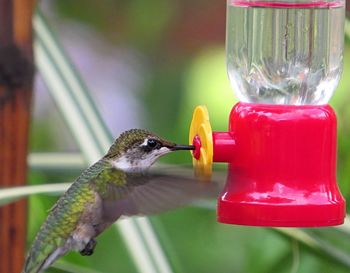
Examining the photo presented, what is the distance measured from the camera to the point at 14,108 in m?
2.88

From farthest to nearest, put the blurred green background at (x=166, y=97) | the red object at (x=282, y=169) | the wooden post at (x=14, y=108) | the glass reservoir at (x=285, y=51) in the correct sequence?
the blurred green background at (x=166, y=97), the wooden post at (x=14, y=108), the glass reservoir at (x=285, y=51), the red object at (x=282, y=169)

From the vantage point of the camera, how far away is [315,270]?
10.7 ft

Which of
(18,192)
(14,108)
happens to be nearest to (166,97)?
(14,108)

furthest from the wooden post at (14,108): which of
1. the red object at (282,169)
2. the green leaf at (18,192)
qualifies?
the red object at (282,169)

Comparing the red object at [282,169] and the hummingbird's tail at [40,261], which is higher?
the red object at [282,169]

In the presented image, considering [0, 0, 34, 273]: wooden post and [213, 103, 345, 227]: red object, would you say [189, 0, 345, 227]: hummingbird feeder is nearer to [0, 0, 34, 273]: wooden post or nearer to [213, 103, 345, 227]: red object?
[213, 103, 345, 227]: red object

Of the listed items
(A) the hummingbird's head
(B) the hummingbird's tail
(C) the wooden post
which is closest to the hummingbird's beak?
(A) the hummingbird's head

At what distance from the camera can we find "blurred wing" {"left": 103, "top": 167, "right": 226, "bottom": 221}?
2436 millimetres

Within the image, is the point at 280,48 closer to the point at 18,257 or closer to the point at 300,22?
the point at 300,22

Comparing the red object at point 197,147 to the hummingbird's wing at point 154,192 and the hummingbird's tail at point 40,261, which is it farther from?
the hummingbird's tail at point 40,261

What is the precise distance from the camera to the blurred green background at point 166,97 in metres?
3.51

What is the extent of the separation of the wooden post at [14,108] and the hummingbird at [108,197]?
176 millimetres

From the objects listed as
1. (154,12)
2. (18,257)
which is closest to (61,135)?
(154,12)

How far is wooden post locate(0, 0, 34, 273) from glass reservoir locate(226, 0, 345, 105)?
458 millimetres
